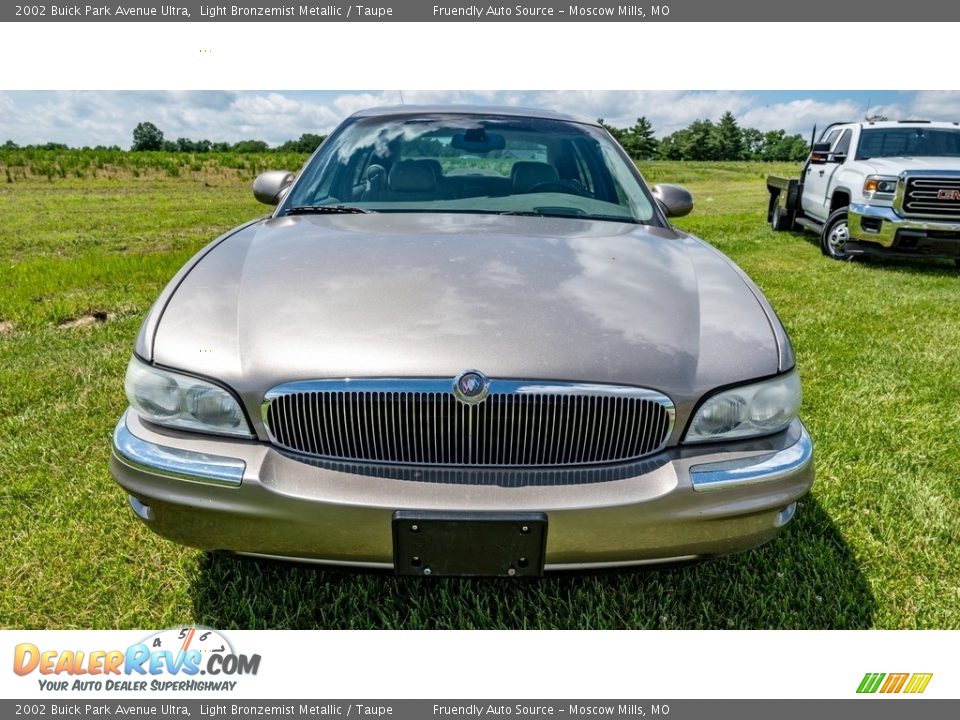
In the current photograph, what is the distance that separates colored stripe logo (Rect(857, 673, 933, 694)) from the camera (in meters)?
1.92

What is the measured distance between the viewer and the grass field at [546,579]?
6.97 feet

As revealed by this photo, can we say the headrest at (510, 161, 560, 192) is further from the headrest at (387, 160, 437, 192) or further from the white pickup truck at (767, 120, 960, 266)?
the white pickup truck at (767, 120, 960, 266)

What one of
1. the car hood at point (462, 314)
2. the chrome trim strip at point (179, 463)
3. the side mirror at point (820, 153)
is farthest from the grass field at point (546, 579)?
the side mirror at point (820, 153)

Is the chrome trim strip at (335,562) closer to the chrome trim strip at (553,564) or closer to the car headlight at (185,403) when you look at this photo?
the chrome trim strip at (553,564)

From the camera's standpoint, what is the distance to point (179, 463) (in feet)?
5.56

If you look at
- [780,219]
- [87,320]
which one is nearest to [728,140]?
[780,219]

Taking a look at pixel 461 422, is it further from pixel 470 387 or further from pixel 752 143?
pixel 752 143

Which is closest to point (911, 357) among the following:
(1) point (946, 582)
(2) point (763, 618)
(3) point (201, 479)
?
(1) point (946, 582)

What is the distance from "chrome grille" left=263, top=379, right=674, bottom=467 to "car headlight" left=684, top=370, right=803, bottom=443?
0.34 ft

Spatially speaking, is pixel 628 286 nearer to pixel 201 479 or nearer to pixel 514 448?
pixel 514 448

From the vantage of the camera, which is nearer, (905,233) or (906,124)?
(905,233)

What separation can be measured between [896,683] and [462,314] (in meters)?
1.65

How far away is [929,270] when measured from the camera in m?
7.94

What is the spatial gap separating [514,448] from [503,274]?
1.93ft
